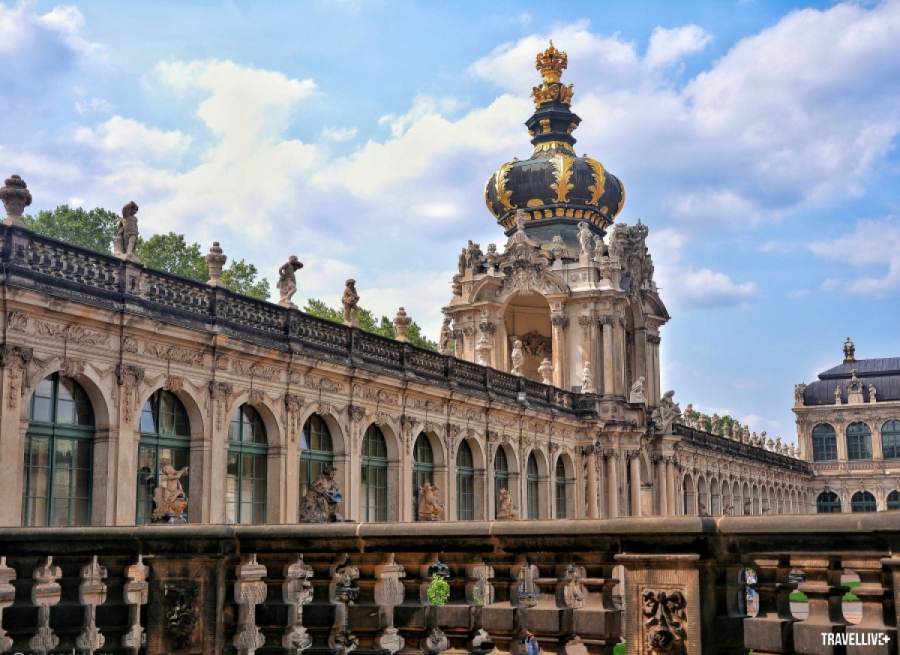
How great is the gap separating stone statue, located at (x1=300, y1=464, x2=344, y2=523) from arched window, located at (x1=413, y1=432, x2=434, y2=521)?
5610 mm

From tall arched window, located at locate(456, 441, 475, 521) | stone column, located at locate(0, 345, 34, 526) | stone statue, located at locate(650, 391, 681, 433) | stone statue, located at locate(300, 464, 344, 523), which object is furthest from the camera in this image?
stone statue, located at locate(650, 391, 681, 433)

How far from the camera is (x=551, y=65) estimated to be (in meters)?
54.0

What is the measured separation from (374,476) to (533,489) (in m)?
12.3

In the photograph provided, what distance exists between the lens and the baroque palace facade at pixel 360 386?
19.1 m

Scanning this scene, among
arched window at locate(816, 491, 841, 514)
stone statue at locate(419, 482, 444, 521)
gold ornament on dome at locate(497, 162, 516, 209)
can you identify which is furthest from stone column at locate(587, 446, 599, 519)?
arched window at locate(816, 491, 841, 514)

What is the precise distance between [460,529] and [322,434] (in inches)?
848

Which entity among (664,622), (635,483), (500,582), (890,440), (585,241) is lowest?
(664,622)

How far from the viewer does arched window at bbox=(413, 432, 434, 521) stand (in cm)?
3200

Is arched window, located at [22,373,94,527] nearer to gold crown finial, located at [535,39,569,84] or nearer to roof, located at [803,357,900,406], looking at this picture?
gold crown finial, located at [535,39,569,84]

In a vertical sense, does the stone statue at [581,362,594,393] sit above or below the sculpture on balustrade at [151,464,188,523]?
above

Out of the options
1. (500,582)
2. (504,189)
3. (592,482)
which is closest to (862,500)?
(504,189)

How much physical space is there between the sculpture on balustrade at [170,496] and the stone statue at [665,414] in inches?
1285

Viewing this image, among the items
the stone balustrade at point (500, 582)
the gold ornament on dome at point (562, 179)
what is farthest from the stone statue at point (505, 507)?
the stone balustrade at point (500, 582)

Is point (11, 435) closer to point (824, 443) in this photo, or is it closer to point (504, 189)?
point (504, 189)
